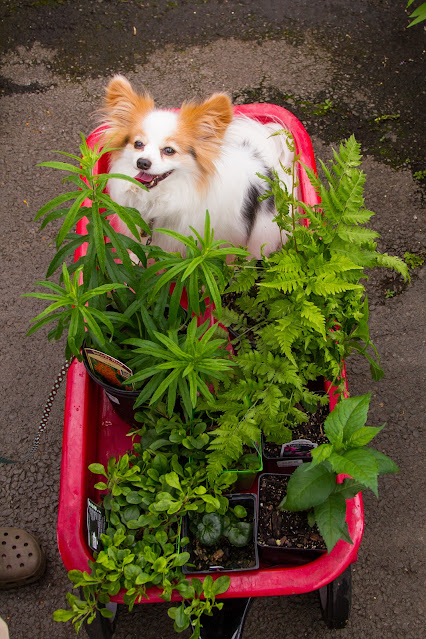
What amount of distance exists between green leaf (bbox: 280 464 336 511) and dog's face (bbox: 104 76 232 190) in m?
1.05

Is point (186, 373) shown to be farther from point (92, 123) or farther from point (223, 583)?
point (92, 123)

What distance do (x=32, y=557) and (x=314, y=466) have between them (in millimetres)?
1241

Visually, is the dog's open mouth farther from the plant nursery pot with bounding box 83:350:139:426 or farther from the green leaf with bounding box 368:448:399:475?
the green leaf with bounding box 368:448:399:475

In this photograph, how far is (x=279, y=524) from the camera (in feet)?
5.42

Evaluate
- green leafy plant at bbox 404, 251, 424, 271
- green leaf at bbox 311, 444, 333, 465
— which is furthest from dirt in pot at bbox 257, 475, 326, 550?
green leafy plant at bbox 404, 251, 424, 271

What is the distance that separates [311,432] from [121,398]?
1.97 ft

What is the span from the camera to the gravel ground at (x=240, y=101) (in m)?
2.11

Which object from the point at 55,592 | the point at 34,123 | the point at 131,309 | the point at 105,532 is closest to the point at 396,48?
the point at 34,123

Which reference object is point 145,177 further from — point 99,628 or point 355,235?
point 99,628

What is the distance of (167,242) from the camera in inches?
82.5

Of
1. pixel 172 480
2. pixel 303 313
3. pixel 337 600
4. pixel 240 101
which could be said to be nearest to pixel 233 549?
pixel 172 480

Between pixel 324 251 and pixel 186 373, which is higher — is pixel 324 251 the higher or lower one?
the higher one

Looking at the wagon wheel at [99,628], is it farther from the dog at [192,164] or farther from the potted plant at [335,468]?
the dog at [192,164]

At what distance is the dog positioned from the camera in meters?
1.80
